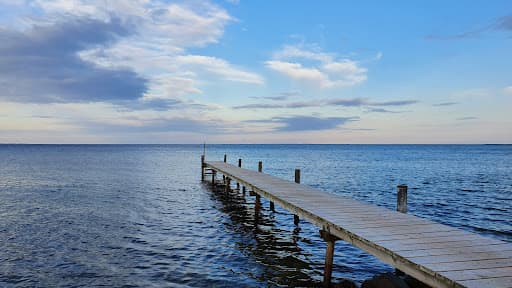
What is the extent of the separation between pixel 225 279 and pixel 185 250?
2.87m

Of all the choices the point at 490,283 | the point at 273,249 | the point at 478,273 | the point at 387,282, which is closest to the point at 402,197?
the point at 387,282

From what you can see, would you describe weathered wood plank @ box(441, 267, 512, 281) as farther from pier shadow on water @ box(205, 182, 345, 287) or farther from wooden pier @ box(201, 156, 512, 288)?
pier shadow on water @ box(205, 182, 345, 287)

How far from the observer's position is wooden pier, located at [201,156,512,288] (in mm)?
5719

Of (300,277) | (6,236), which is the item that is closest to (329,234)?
(300,277)

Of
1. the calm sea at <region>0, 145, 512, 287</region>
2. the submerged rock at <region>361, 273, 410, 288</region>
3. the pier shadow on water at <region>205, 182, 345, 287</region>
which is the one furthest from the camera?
the calm sea at <region>0, 145, 512, 287</region>

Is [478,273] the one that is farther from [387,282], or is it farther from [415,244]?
[387,282]

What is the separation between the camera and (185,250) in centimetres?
1230

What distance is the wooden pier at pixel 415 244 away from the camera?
5.72 metres

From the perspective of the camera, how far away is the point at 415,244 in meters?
7.28

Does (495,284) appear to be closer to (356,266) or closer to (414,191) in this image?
(356,266)

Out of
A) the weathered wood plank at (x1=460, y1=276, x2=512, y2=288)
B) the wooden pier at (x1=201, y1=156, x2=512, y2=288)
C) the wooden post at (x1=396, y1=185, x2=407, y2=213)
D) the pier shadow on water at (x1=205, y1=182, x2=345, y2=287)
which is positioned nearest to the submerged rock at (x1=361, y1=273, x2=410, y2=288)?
the wooden pier at (x1=201, y1=156, x2=512, y2=288)

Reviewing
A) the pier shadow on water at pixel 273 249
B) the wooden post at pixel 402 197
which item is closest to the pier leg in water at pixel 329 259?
the pier shadow on water at pixel 273 249

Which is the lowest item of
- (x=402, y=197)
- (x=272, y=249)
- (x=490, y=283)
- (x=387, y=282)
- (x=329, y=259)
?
(x=272, y=249)

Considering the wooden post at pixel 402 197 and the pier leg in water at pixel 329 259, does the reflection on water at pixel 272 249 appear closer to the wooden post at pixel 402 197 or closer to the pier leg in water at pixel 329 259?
the pier leg in water at pixel 329 259
